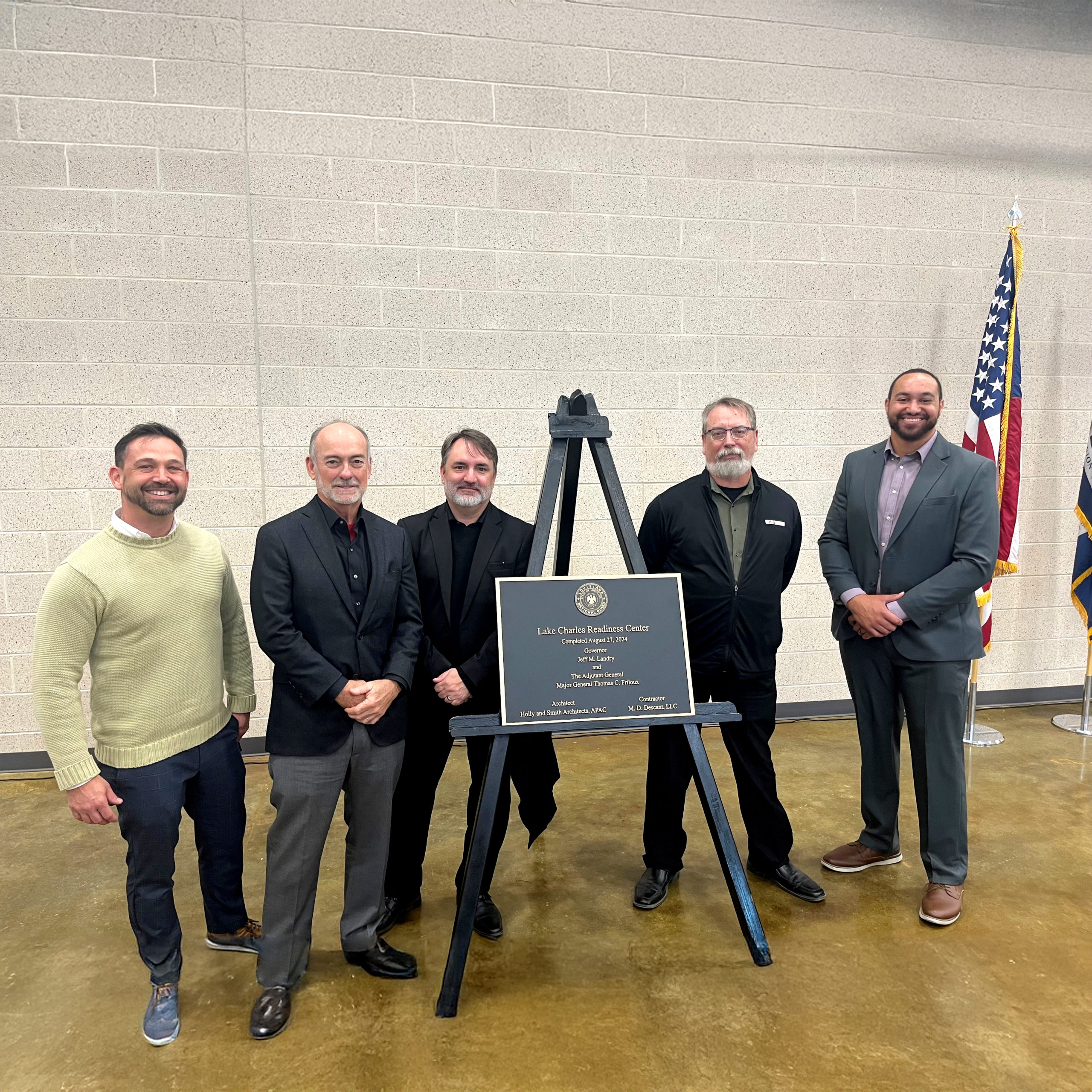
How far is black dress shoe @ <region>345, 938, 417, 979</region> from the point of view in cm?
239

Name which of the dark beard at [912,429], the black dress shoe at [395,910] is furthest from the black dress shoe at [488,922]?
the dark beard at [912,429]

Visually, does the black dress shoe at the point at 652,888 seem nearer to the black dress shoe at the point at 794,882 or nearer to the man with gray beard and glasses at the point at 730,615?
the man with gray beard and glasses at the point at 730,615

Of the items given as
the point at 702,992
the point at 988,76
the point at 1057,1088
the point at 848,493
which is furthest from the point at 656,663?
the point at 988,76

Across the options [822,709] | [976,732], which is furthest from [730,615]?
[976,732]

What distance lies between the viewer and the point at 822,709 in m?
4.96

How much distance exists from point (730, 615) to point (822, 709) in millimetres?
2612

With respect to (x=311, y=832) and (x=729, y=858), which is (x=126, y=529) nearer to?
(x=311, y=832)

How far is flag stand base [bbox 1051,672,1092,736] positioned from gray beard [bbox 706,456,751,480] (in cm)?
313

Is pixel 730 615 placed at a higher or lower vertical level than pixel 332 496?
lower

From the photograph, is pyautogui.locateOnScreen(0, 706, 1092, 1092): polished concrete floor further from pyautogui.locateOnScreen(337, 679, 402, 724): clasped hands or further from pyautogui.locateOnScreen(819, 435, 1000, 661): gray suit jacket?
pyautogui.locateOnScreen(819, 435, 1000, 661): gray suit jacket

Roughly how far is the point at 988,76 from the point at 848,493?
3460mm

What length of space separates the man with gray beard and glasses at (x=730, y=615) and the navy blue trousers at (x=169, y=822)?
4.55ft

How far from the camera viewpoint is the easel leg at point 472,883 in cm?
223

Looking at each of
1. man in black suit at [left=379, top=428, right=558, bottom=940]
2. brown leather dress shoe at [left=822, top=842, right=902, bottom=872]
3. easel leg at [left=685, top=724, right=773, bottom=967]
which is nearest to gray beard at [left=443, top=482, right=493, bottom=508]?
man in black suit at [left=379, top=428, right=558, bottom=940]
